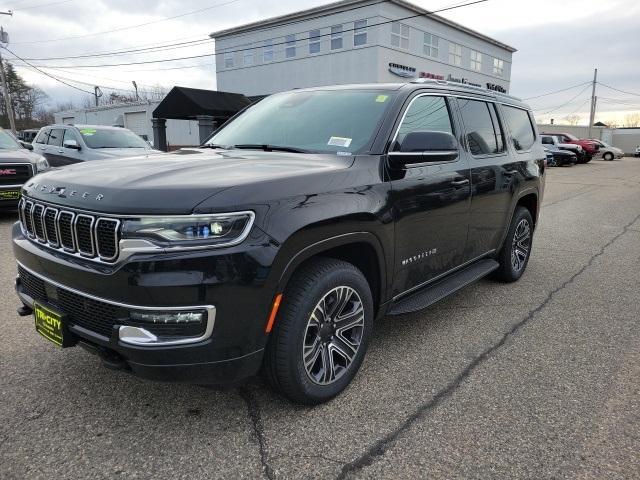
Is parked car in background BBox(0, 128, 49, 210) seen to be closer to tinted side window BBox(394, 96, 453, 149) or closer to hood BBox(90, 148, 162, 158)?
hood BBox(90, 148, 162, 158)

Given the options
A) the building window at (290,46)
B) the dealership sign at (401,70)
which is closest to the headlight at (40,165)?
the dealership sign at (401,70)

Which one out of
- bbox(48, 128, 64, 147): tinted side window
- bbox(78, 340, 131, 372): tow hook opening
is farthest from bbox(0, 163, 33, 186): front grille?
bbox(78, 340, 131, 372): tow hook opening

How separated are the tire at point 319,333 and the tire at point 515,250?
2597 mm

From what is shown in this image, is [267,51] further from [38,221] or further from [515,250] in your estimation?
[38,221]

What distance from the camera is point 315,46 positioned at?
34812 millimetres

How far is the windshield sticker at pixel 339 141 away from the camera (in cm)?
325

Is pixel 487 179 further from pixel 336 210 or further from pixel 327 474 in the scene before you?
pixel 327 474

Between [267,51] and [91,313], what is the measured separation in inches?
1520

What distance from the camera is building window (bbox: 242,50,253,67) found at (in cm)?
3894

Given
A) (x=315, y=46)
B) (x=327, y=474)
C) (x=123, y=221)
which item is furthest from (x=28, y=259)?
(x=315, y=46)

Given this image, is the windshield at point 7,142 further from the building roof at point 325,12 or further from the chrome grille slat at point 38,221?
the building roof at point 325,12

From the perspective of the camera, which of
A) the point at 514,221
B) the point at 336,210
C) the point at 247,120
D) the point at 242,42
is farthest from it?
the point at 242,42

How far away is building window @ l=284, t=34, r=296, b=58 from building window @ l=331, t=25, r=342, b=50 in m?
3.55

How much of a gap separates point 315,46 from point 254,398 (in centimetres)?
3504
